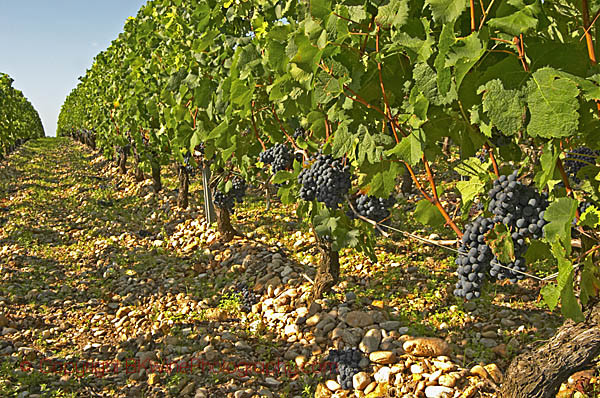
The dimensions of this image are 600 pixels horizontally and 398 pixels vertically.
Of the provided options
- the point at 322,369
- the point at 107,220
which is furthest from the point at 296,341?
the point at 107,220

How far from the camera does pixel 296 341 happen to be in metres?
4.76

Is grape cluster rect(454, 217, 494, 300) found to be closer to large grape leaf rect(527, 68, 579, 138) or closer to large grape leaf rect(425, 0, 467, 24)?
large grape leaf rect(527, 68, 579, 138)

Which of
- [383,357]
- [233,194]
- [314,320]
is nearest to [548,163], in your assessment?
[383,357]

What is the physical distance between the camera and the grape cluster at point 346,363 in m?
3.94

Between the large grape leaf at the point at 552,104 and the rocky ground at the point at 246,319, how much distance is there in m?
2.63

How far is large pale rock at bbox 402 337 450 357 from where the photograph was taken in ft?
13.0

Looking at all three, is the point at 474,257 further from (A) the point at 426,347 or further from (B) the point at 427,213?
(A) the point at 426,347

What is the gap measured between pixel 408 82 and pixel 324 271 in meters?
3.09

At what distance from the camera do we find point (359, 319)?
4605 millimetres

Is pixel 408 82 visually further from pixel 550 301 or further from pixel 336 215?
pixel 336 215

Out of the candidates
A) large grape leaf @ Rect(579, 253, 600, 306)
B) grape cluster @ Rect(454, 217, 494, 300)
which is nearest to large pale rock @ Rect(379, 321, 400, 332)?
grape cluster @ Rect(454, 217, 494, 300)

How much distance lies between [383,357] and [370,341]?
0.28 metres

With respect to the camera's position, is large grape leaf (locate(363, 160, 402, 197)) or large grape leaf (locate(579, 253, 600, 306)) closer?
large grape leaf (locate(579, 253, 600, 306))

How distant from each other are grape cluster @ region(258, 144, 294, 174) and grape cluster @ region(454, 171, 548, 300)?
1.92 meters
